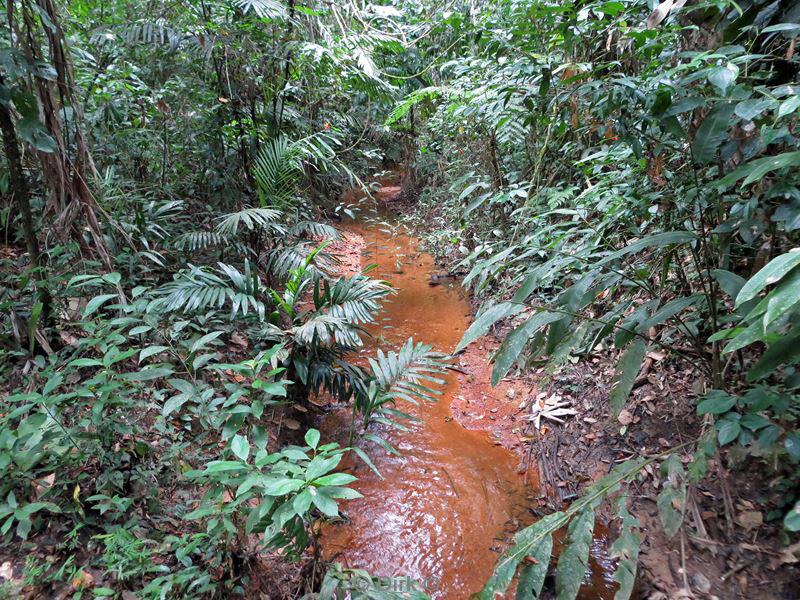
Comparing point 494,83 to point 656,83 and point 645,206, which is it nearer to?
point 645,206

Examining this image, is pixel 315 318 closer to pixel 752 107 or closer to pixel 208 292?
pixel 208 292

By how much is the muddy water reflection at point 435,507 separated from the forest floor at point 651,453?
199mm

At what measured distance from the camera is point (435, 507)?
2.47 meters

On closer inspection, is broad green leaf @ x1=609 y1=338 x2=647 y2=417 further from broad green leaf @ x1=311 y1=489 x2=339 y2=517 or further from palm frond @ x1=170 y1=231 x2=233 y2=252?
palm frond @ x1=170 y1=231 x2=233 y2=252

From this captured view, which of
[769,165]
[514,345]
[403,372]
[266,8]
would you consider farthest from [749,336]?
[266,8]

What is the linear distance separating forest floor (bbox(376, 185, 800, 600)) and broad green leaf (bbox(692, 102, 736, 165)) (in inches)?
37.4

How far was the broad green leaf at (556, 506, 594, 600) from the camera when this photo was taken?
4.08 ft

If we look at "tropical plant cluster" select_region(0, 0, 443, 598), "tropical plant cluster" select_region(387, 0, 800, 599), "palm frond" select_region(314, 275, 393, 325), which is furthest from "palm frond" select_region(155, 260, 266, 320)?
"tropical plant cluster" select_region(387, 0, 800, 599)

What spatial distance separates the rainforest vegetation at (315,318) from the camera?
137 centimetres

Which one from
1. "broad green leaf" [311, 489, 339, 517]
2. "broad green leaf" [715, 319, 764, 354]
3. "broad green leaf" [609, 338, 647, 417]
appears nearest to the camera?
"broad green leaf" [715, 319, 764, 354]

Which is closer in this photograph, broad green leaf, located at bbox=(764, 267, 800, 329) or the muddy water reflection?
broad green leaf, located at bbox=(764, 267, 800, 329)

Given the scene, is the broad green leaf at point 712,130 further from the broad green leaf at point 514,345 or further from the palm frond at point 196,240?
the palm frond at point 196,240

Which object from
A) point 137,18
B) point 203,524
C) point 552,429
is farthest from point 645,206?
point 137,18

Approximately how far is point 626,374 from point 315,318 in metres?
1.56
